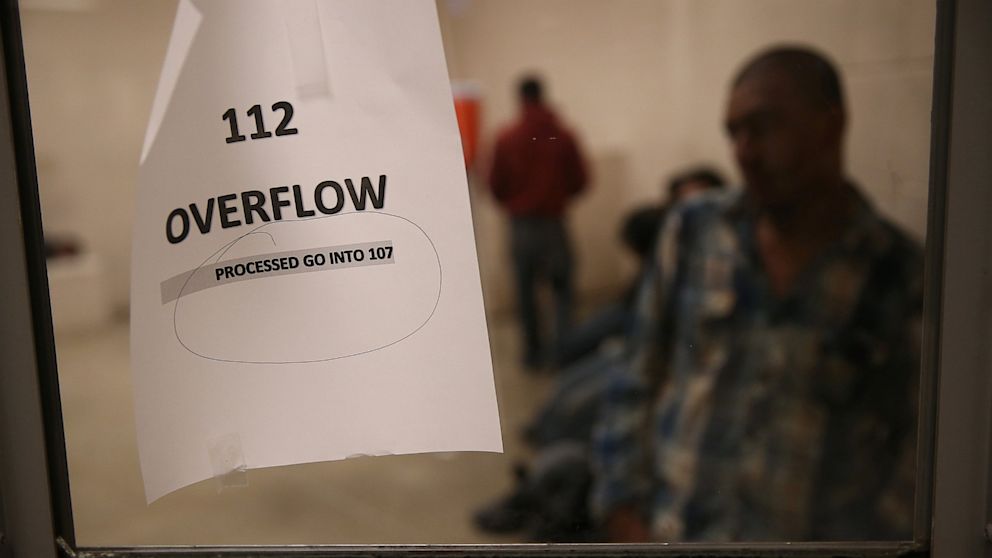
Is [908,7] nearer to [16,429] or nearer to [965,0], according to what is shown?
[965,0]

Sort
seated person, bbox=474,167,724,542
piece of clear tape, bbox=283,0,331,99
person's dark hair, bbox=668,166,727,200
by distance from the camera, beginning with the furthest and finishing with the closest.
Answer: person's dark hair, bbox=668,166,727,200, seated person, bbox=474,167,724,542, piece of clear tape, bbox=283,0,331,99

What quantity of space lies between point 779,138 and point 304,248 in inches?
33.9

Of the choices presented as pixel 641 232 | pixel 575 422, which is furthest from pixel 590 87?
pixel 575 422

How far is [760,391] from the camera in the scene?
41.7 inches

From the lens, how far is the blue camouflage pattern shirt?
3.05ft

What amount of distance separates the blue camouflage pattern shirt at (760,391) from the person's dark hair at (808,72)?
18 centimetres

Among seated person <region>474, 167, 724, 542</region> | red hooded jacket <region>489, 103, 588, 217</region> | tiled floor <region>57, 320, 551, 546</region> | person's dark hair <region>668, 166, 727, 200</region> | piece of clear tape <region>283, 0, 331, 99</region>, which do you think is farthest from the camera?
red hooded jacket <region>489, 103, 588, 217</region>

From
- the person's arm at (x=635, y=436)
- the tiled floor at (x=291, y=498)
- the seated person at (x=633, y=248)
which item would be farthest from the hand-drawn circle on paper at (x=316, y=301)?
the seated person at (x=633, y=248)

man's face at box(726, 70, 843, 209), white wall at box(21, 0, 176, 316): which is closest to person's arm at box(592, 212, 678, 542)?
man's face at box(726, 70, 843, 209)

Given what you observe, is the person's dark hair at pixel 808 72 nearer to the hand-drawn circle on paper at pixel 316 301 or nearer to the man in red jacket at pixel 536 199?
the hand-drawn circle on paper at pixel 316 301

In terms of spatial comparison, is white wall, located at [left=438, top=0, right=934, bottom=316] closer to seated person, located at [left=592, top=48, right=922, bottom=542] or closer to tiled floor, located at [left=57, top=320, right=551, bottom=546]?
tiled floor, located at [left=57, top=320, right=551, bottom=546]

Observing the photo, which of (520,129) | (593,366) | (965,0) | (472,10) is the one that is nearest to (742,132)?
(965,0)

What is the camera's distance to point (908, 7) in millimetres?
496

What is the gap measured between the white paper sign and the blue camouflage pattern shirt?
2.21 feet
